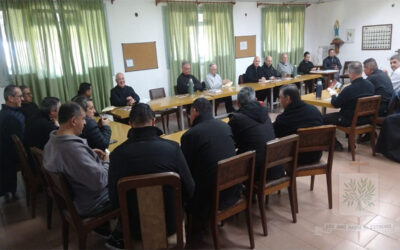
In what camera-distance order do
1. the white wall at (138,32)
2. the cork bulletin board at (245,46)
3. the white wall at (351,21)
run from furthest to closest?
the white wall at (351,21) < the cork bulletin board at (245,46) < the white wall at (138,32)

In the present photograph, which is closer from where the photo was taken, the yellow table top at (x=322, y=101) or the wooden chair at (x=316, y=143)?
the wooden chair at (x=316, y=143)

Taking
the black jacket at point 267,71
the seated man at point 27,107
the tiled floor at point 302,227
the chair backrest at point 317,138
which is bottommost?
the tiled floor at point 302,227

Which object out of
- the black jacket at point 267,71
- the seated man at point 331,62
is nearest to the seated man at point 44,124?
the black jacket at point 267,71

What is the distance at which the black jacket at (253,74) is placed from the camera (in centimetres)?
644

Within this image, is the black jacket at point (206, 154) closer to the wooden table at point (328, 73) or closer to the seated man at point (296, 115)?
the seated man at point (296, 115)

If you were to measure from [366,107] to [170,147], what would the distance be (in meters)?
2.91

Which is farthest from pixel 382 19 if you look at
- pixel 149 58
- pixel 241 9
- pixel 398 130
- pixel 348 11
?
pixel 149 58

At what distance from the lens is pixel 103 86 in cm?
554

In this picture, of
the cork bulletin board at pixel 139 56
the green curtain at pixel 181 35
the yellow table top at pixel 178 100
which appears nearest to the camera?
the yellow table top at pixel 178 100

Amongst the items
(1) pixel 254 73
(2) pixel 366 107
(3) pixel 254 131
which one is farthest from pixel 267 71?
(3) pixel 254 131

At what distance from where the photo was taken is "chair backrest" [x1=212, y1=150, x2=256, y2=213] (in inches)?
70.8

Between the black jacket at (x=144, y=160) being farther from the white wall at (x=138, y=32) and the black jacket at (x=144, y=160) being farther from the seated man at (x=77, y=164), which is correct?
the white wall at (x=138, y=32)

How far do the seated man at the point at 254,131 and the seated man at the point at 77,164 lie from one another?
3.52 ft

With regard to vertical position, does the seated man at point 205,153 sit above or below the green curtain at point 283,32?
below
